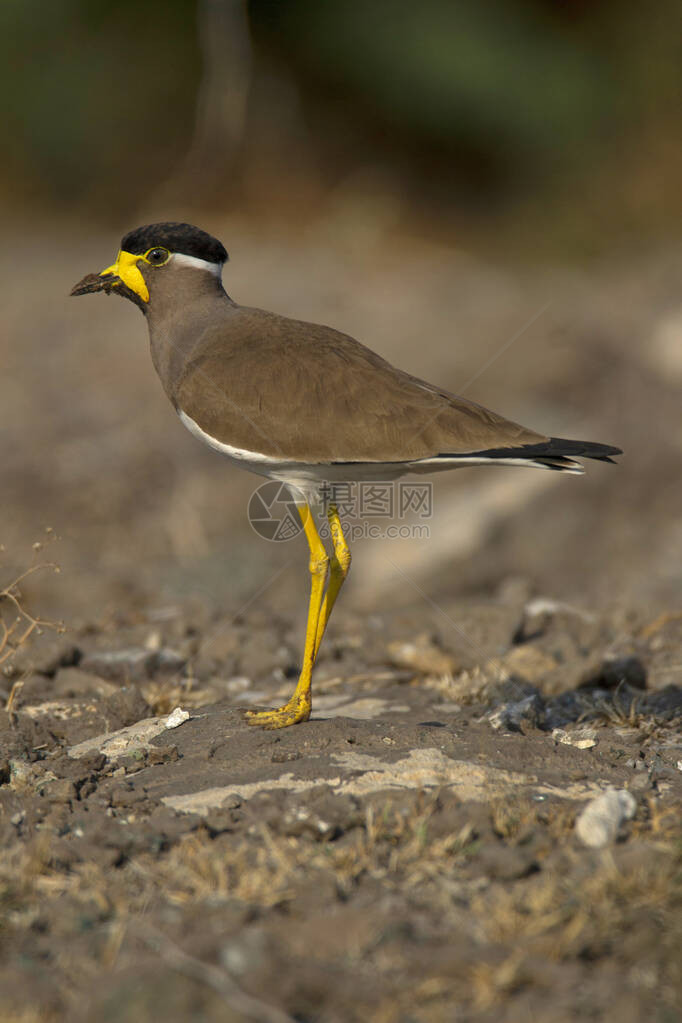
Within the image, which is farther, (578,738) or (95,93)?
(95,93)

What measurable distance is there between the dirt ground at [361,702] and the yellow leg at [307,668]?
0.11 meters

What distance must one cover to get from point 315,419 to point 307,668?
1096mm

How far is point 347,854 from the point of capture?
10.7 feet

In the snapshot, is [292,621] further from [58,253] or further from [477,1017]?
[58,253]

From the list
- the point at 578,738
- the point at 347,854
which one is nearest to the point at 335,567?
the point at 578,738

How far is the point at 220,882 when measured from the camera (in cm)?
312

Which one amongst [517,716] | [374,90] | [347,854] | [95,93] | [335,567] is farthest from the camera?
[95,93]

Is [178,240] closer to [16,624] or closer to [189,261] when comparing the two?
[189,261]

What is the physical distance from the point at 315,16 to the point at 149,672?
11.0 metres

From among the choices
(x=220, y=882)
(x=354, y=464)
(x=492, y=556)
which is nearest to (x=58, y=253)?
(x=492, y=556)

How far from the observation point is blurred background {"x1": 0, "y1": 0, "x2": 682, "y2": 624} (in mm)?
10664

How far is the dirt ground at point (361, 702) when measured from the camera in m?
2.77

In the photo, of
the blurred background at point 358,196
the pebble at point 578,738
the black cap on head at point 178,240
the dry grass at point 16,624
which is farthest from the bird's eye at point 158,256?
the blurred background at point 358,196

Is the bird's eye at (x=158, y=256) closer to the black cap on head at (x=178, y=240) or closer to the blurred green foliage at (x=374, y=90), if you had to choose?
the black cap on head at (x=178, y=240)
